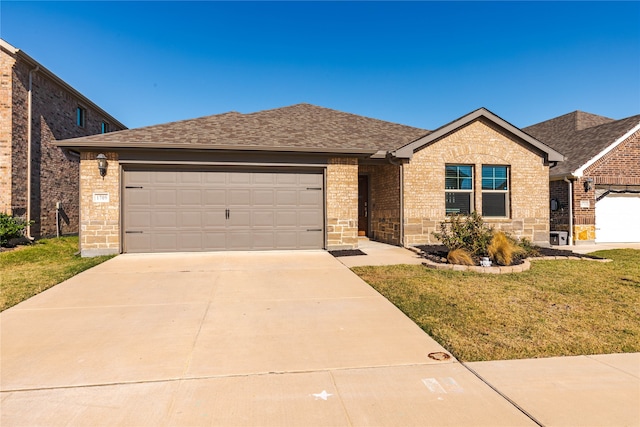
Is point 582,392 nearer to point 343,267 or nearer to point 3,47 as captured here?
point 343,267

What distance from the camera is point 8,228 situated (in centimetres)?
1054

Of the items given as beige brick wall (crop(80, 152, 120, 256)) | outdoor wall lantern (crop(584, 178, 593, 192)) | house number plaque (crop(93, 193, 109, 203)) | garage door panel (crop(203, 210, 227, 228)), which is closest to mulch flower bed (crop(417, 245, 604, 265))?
outdoor wall lantern (crop(584, 178, 593, 192))

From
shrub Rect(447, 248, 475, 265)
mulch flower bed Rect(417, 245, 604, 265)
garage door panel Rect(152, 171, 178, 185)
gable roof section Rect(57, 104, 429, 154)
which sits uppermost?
gable roof section Rect(57, 104, 429, 154)

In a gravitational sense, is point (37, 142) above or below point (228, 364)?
above

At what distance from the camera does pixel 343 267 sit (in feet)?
26.2

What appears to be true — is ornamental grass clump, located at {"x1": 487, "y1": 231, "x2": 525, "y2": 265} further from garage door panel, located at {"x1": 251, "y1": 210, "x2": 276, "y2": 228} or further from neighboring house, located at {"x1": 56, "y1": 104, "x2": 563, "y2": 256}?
garage door panel, located at {"x1": 251, "y1": 210, "x2": 276, "y2": 228}

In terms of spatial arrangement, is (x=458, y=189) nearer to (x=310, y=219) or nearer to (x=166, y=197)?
(x=310, y=219)

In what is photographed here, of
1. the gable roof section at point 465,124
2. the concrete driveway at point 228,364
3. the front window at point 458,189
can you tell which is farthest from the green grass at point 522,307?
the gable roof section at point 465,124

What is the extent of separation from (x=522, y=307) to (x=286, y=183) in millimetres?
7262

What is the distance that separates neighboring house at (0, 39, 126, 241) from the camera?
11.4m

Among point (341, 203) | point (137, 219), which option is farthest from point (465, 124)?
point (137, 219)

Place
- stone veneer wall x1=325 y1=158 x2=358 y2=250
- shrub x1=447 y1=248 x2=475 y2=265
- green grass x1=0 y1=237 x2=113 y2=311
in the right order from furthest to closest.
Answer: stone veneer wall x1=325 y1=158 x2=358 y2=250, shrub x1=447 y1=248 x2=475 y2=265, green grass x1=0 y1=237 x2=113 y2=311

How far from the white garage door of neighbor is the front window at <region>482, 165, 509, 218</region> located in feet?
15.3

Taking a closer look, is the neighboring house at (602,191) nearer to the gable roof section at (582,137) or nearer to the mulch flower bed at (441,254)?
the gable roof section at (582,137)
